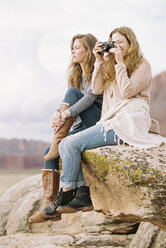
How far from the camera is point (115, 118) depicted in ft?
12.7

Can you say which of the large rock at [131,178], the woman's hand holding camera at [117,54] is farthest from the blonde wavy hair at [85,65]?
the large rock at [131,178]

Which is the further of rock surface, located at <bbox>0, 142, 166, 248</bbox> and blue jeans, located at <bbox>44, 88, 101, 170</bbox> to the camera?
blue jeans, located at <bbox>44, 88, 101, 170</bbox>

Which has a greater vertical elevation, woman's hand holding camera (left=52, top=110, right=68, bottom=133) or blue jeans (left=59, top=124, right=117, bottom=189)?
woman's hand holding camera (left=52, top=110, right=68, bottom=133)

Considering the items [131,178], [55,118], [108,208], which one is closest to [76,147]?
[55,118]

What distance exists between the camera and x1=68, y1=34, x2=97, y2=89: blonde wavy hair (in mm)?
4512

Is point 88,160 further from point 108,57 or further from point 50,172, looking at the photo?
point 108,57

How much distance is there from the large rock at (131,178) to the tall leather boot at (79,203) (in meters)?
0.18

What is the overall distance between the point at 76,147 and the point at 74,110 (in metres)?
0.54

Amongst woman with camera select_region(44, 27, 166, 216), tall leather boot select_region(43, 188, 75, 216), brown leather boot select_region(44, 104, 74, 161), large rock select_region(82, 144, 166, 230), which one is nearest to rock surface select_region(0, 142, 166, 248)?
large rock select_region(82, 144, 166, 230)

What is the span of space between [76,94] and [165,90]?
21.7 meters

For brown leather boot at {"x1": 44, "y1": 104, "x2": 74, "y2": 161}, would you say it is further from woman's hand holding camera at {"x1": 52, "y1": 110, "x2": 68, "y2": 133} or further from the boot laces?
the boot laces

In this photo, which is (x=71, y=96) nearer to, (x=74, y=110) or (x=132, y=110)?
(x=74, y=110)

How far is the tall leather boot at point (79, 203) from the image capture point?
396cm

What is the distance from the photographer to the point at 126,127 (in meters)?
3.80
